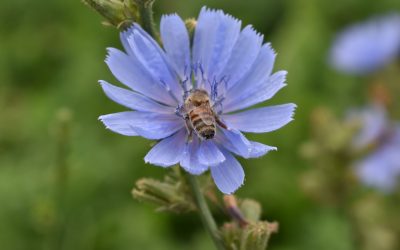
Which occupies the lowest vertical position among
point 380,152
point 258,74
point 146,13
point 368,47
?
point 258,74

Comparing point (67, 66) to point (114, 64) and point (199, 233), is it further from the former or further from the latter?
point (114, 64)

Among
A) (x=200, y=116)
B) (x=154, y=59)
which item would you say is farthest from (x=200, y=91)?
(x=154, y=59)

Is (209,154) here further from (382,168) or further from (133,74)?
(382,168)

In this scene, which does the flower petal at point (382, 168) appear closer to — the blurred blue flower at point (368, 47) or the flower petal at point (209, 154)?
the blurred blue flower at point (368, 47)

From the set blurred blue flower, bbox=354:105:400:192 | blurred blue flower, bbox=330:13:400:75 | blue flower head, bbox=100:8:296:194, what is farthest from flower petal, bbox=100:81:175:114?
blurred blue flower, bbox=330:13:400:75

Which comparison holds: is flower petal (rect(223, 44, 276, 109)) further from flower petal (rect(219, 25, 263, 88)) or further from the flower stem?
the flower stem

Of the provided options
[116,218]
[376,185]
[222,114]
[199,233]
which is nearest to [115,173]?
[116,218]

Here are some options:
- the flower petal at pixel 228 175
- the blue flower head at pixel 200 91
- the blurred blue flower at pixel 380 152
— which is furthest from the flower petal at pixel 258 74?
the blurred blue flower at pixel 380 152

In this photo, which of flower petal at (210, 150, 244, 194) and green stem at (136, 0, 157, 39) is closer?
flower petal at (210, 150, 244, 194)
